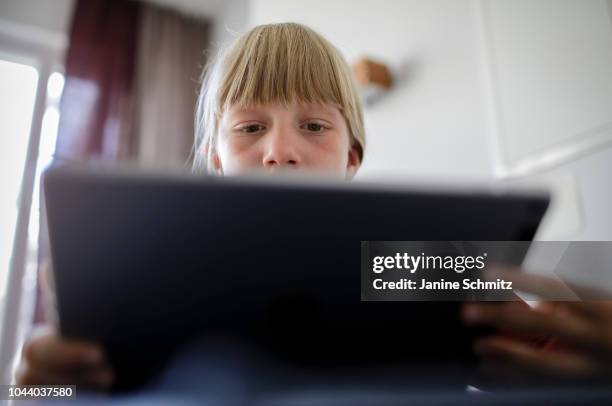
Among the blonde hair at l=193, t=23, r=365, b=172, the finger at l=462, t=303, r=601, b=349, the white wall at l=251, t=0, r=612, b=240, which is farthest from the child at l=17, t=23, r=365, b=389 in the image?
the finger at l=462, t=303, r=601, b=349

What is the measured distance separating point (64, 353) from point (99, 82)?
1592mm

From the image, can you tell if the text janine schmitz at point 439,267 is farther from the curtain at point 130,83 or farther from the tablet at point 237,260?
the curtain at point 130,83

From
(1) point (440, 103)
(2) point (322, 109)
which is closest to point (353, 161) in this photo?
(2) point (322, 109)

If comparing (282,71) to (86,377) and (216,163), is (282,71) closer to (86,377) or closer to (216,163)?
(216,163)

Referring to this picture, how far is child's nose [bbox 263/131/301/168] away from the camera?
22.0 inches

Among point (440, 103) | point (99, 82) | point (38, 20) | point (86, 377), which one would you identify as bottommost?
point (86, 377)

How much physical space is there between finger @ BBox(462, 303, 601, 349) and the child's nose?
326mm

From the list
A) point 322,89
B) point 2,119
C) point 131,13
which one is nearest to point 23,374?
point 322,89

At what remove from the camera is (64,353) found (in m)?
0.24

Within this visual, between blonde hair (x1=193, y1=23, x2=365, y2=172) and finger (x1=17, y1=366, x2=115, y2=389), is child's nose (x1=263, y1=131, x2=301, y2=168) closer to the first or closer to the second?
blonde hair (x1=193, y1=23, x2=365, y2=172)

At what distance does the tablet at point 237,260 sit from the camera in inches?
8.9

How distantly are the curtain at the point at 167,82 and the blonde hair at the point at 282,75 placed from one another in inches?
40.9

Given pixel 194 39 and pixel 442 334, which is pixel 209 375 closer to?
pixel 442 334

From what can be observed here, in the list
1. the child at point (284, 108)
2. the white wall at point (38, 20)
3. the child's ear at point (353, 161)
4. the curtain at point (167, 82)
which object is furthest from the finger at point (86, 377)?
the white wall at point (38, 20)
